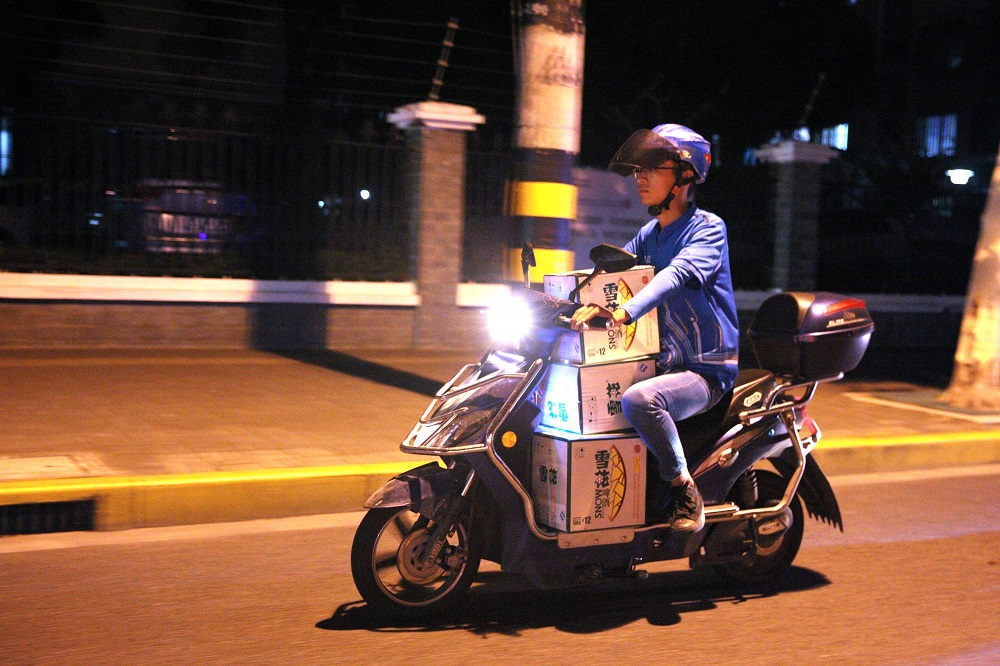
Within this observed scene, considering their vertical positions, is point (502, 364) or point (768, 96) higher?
point (768, 96)

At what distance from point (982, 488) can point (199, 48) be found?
13337mm

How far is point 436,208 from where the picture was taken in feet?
40.8

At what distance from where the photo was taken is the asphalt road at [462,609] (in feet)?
13.8

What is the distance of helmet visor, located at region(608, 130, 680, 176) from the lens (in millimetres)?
4688

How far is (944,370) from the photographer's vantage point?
12.9 meters

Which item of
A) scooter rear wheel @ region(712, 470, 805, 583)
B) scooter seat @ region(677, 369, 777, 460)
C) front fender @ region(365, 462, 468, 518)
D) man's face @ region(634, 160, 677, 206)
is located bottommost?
scooter rear wheel @ region(712, 470, 805, 583)

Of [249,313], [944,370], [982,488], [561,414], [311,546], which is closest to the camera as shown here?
[561,414]

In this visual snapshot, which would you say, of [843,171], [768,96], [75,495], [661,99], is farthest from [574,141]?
[768,96]

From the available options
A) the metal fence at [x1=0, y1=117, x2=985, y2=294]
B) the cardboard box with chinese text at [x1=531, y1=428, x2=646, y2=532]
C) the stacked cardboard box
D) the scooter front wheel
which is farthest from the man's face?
the metal fence at [x1=0, y1=117, x2=985, y2=294]

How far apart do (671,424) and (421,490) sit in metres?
1.04

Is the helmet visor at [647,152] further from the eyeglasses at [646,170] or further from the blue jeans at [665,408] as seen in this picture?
the blue jeans at [665,408]

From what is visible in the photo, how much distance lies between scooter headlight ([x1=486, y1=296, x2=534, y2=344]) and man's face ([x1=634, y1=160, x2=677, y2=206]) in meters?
0.74

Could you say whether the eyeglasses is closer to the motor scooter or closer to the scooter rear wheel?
the motor scooter

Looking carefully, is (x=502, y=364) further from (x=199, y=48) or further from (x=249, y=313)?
(x=199, y=48)
